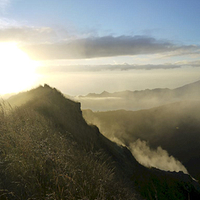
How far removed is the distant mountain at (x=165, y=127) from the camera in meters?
91.4

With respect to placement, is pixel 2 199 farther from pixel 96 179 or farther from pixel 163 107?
pixel 163 107

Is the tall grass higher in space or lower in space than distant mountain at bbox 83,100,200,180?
higher

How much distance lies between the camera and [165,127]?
4653 inches

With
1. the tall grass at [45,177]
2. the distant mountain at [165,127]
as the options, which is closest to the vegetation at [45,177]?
the tall grass at [45,177]

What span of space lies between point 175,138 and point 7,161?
108 meters

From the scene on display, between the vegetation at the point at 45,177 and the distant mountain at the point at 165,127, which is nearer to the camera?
the vegetation at the point at 45,177

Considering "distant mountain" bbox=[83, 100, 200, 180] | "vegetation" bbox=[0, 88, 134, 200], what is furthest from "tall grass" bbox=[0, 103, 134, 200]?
"distant mountain" bbox=[83, 100, 200, 180]

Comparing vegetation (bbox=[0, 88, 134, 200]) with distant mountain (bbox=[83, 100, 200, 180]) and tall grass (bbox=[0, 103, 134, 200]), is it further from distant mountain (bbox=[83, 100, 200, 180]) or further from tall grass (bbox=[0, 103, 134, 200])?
distant mountain (bbox=[83, 100, 200, 180])

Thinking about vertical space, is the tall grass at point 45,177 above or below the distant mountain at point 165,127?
above

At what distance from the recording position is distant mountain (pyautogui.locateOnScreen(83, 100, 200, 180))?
91438mm

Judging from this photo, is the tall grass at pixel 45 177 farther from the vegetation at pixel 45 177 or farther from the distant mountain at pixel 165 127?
the distant mountain at pixel 165 127

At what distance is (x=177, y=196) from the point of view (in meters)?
4.94

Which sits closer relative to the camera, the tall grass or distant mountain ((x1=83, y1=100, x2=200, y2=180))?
the tall grass

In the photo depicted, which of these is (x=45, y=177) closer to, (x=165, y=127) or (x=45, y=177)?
(x=45, y=177)
